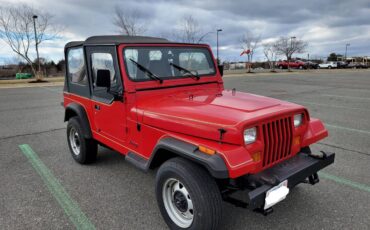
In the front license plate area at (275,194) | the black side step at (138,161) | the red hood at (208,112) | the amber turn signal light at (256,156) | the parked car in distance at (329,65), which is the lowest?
the front license plate area at (275,194)

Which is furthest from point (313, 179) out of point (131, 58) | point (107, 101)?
point (107, 101)

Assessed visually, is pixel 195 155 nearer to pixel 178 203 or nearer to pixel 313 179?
pixel 178 203

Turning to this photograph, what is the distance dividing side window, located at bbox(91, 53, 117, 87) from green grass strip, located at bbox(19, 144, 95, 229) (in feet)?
4.79

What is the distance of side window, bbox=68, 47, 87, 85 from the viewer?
4.06m

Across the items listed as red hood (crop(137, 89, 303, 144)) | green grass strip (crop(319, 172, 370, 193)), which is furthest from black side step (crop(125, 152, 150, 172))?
green grass strip (crop(319, 172, 370, 193))

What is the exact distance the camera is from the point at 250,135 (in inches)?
94.3

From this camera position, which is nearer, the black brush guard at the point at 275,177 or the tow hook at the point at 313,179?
the black brush guard at the point at 275,177

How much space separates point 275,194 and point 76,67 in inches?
133

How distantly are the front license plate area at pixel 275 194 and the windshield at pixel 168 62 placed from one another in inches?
71.8

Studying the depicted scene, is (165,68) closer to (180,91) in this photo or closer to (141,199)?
(180,91)

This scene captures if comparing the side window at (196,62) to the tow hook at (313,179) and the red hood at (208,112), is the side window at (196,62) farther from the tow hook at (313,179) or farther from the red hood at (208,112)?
the tow hook at (313,179)

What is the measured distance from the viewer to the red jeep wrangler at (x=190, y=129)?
2330mm

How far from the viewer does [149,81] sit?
131 inches

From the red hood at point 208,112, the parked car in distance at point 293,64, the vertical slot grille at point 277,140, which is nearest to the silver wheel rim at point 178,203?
the red hood at point 208,112
